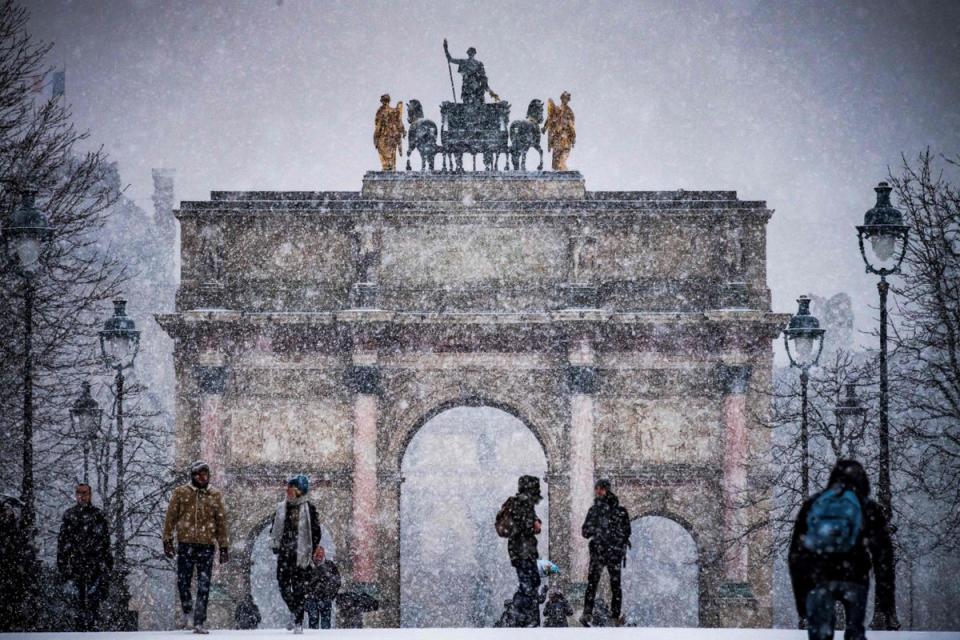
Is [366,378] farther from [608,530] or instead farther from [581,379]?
[608,530]

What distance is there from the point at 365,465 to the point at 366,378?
77.2 inches

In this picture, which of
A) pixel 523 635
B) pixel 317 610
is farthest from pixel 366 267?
pixel 523 635

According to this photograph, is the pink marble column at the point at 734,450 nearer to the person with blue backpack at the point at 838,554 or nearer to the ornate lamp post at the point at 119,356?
the ornate lamp post at the point at 119,356

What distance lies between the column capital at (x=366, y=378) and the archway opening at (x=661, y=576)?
19943mm

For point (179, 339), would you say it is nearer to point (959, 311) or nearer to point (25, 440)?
point (25, 440)

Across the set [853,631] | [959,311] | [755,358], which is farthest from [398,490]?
[853,631]

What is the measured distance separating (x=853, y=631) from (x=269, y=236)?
2319cm

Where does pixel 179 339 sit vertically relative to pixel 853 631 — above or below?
above

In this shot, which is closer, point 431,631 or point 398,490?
point 431,631

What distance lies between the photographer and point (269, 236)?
Result: 30703 mm

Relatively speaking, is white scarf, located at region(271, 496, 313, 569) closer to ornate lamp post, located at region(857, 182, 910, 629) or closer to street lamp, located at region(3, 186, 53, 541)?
street lamp, located at region(3, 186, 53, 541)

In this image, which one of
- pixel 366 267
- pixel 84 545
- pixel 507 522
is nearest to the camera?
pixel 84 545

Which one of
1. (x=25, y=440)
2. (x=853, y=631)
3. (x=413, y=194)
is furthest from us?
(x=413, y=194)

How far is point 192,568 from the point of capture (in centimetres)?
1292
